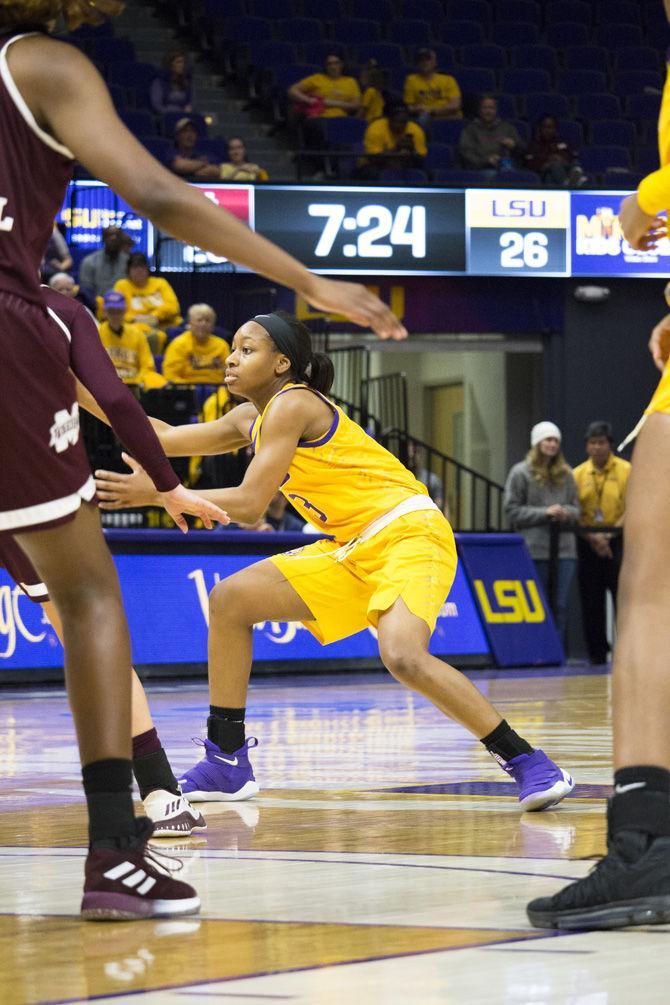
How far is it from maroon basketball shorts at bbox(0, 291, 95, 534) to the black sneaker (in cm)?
122

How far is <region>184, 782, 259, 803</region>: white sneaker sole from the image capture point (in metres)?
5.64

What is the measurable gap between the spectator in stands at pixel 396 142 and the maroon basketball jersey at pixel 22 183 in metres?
17.2

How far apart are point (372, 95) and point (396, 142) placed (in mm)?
736

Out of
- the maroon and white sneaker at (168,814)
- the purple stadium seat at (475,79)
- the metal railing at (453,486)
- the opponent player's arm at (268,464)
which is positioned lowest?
the metal railing at (453,486)

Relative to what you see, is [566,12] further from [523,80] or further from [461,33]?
[523,80]

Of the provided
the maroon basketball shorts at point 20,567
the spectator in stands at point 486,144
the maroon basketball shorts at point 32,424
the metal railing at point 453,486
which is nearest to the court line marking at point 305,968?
the maroon basketball shorts at point 32,424

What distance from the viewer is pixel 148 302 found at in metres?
16.7

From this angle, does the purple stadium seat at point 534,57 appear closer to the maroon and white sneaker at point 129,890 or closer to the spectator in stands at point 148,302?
the spectator in stands at point 148,302

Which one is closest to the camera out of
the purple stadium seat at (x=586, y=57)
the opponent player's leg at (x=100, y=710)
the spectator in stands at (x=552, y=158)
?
the opponent player's leg at (x=100, y=710)

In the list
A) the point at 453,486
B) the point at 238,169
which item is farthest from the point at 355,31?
the point at 453,486

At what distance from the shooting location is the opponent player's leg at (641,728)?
128 inches

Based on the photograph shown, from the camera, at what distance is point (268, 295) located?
19047mm

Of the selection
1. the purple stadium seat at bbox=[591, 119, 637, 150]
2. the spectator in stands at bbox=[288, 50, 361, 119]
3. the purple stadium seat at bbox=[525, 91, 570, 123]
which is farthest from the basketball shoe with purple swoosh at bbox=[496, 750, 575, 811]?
the purple stadium seat at bbox=[591, 119, 637, 150]

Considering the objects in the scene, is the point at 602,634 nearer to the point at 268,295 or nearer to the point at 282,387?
the point at 268,295
